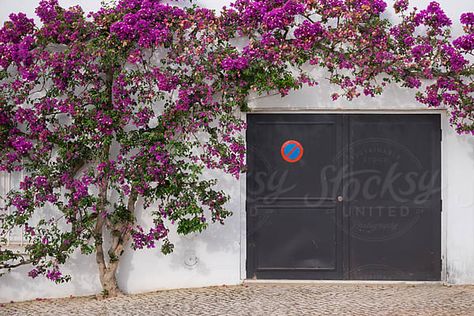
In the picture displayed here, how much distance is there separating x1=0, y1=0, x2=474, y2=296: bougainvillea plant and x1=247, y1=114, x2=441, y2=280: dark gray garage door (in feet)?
1.84

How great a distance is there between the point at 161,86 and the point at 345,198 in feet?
9.30

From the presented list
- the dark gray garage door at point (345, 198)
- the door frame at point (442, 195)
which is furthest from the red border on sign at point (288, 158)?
the door frame at point (442, 195)

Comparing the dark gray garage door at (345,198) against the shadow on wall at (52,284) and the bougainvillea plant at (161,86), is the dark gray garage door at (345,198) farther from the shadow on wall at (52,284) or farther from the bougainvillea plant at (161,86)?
the shadow on wall at (52,284)

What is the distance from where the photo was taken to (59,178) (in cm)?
1025

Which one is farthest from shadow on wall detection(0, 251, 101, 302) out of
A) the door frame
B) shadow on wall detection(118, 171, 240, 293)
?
the door frame

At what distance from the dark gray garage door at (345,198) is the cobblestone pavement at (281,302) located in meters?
0.33

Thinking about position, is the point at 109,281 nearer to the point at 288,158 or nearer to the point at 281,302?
the point at 281,302

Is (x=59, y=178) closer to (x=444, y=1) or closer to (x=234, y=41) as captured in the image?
(x=234, y=41)

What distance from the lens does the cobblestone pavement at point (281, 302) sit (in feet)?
30.3

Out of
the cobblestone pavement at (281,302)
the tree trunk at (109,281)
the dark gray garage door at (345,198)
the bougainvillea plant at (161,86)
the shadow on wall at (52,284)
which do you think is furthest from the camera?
the dark gray garage door at (345,198)

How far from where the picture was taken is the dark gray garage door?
1077cm

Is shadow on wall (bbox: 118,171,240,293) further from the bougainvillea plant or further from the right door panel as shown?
the right door panel

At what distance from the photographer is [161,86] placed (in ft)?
33.2

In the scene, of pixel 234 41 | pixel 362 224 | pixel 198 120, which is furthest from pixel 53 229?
pixel 362 224
